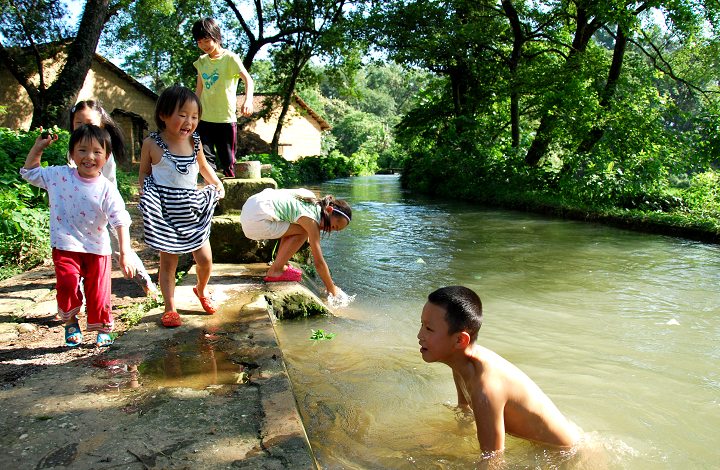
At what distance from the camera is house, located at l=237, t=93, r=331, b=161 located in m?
30.4

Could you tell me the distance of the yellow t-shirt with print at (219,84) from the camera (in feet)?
16.8

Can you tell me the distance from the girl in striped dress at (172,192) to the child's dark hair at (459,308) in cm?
192

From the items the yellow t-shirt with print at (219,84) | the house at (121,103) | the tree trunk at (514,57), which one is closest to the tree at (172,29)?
the house at (121,103)

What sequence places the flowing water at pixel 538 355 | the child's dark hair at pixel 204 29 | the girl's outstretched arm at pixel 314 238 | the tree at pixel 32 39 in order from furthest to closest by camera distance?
the tree at pixel 32 39 → the girl's outstretched arm at pixel 314 238 → the child's dark hair at pixel 204 29 → the flowing water at pixel 538 355

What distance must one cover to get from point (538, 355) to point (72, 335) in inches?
127

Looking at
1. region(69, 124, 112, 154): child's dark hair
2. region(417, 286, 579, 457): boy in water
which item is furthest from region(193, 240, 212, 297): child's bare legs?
region(417, 286, 579, 457): boy in water

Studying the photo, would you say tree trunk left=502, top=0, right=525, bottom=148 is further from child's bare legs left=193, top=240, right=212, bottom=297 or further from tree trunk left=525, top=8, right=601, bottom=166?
child's bare legs left=193, top=240, right=212, bottom=297

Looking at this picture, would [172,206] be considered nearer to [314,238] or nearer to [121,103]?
[314,238]

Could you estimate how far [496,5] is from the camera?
18.5 m

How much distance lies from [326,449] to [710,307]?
443 cm

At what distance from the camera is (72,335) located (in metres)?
3.44

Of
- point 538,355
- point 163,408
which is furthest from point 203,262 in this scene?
point 538,355

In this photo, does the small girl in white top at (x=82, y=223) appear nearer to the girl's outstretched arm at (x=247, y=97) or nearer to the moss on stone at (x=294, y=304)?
the moss on stone at (x=294, y=304)

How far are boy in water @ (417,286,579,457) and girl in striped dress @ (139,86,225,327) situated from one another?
1867mm
